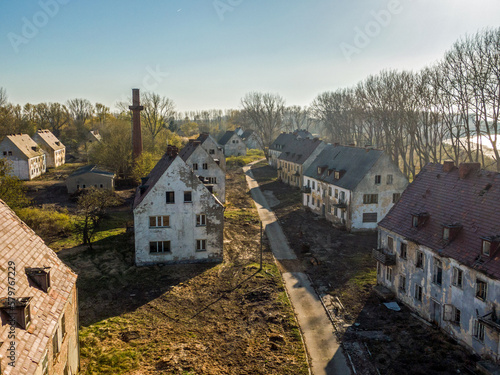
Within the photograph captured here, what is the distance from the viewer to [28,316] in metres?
14.1

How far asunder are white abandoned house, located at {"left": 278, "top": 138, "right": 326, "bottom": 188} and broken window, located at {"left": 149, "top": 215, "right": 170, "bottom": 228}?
38.1 metres

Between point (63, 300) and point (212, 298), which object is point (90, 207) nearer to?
point (212, 298)

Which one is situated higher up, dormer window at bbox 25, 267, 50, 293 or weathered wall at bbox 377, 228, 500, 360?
dormer window at bbox 25, 267, 50, 293

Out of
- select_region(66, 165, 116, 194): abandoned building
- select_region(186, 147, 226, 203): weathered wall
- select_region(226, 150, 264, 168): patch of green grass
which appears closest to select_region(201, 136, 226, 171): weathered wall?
Result: select_region(186, 147, 226, 203): weathered wall

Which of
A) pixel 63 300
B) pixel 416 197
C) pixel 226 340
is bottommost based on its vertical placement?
pixel 226 340

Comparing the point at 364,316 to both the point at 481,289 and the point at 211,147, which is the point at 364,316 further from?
the point at 211,147

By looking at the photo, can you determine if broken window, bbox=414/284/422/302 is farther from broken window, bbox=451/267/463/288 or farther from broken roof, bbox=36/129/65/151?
broken roof, bbox=36/129/65/151

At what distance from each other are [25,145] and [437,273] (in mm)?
83628

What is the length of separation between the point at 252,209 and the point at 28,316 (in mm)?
45167

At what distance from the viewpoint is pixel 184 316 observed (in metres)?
27.2

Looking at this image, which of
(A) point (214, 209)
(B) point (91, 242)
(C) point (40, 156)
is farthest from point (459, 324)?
(C) point (40, 156)

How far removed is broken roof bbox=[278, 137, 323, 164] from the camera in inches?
2928

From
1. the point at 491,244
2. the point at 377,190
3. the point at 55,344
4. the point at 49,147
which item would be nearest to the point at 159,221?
the point at 55,344

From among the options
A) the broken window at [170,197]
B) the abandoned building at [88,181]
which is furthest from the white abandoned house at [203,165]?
the broken window at [170,197]
